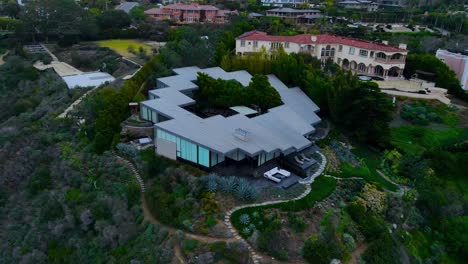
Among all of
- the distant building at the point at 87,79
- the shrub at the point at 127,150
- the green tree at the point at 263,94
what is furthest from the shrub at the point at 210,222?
the distant building at the point at 87,79

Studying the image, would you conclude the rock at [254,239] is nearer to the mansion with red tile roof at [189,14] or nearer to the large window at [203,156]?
the large window at [203,156]

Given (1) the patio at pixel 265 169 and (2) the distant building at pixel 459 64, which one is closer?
(1) the patio at pixel 265 169

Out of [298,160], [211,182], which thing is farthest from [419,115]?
[211,182]

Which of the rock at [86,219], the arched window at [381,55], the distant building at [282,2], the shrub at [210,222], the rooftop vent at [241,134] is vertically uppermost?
the distant building at [282,2]

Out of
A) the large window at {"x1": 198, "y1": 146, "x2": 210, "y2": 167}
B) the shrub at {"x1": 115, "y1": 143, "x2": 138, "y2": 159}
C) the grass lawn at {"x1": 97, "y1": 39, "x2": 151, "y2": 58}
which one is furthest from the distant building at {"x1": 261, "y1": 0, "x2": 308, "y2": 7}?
the large window at {"x1": 198, "y1": 146, "x2": 210, "y2": 167}

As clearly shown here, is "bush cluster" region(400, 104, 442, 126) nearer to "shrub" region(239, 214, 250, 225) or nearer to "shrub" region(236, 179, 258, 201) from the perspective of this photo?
"shrub" region(236, 179, 258, 201)

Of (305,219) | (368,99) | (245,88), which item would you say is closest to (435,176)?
(368,99)
